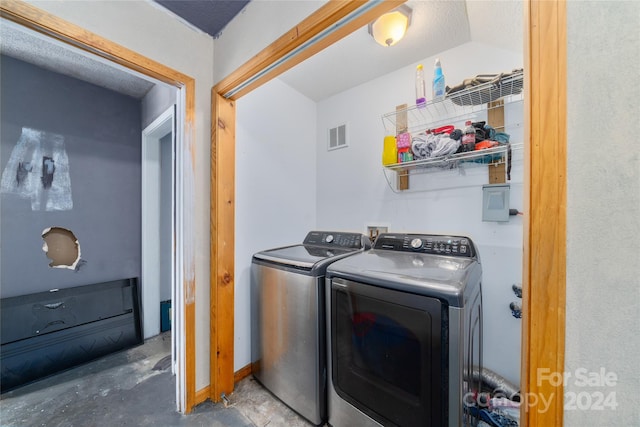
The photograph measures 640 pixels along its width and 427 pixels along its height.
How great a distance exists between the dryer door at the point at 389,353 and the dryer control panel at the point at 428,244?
0.63 meters

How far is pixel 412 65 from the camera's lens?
190cm

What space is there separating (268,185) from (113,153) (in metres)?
1.56

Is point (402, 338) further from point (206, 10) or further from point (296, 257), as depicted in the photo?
point (206, 10)

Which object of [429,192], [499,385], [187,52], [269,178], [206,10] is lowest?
[499,385]

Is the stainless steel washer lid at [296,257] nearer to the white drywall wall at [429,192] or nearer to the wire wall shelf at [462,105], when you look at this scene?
the white drywall wall at [429,192]

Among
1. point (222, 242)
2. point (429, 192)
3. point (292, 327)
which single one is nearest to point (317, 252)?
point (292, 327)

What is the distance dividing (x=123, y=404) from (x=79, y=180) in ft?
5.92

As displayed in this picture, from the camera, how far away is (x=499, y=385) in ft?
4.72

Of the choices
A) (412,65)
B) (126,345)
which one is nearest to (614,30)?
(412,65)

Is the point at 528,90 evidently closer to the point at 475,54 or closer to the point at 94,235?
the point at 475,54

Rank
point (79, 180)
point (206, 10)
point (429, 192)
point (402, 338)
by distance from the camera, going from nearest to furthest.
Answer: point (402, 338), point (206, 10), point (429, 192), point (79, 180)

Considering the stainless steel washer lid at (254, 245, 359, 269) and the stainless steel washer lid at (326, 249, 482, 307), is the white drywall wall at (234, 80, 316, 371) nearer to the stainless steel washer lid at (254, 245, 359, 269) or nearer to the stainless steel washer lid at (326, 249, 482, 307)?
the stainless steel washer lid at (254, 245, 359, 269)

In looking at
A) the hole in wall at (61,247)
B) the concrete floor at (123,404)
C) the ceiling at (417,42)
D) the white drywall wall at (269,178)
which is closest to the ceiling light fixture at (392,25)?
the ceiling at (417,42)

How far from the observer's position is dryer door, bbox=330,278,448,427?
0.96 meters
